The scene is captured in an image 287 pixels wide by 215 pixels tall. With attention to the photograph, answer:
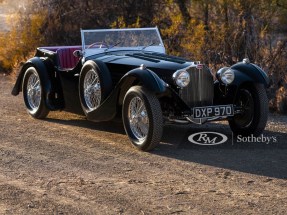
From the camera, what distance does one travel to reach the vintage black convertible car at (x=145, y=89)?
315 inches

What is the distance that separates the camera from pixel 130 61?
880 cm

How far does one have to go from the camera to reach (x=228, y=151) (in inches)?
313

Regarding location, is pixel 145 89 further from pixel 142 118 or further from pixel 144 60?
pixel 144 60

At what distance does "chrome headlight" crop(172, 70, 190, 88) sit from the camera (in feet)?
26.5

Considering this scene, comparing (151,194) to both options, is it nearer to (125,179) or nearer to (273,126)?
(125,179)

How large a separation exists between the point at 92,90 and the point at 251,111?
7.12ft

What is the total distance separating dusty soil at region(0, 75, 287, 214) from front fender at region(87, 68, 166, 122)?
0.32 m

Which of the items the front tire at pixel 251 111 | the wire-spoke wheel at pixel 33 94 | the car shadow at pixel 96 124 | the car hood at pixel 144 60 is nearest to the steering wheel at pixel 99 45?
the car hood at pixel 144 60

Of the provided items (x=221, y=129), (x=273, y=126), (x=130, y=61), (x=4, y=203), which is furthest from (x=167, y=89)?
(x=4, y=203)

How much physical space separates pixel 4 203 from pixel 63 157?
1876mm

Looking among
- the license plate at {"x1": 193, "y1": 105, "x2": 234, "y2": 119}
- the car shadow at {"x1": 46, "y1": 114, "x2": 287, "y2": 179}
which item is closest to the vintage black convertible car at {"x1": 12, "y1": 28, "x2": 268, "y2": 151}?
the license plate at {"x1": 193, "y1": 105, "x2": 234, "y2": 119}

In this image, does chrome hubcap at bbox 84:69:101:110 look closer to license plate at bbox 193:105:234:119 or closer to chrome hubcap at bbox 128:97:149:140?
chrome hubcap at bbox 128:97:149:140

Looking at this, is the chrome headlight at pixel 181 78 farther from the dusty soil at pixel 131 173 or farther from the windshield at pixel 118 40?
the windshield at pixel 118 40

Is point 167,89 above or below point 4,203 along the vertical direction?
above
